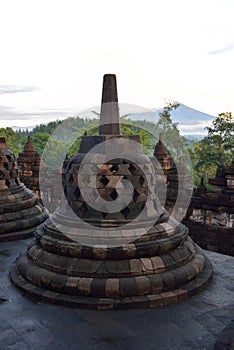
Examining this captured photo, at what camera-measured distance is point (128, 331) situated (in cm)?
482

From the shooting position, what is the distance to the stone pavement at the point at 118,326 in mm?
4539

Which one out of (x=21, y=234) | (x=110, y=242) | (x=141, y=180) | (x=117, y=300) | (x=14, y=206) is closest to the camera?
(x=117, y=300)

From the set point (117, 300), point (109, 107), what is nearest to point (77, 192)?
point (109, 107)

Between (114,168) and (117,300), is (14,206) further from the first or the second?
(117,300)

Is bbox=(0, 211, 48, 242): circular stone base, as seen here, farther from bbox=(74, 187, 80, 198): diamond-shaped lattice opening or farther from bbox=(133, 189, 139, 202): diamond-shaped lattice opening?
bbox=(133, 189, 139, 202): diamond-shaped lattice opening

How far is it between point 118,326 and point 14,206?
19.9 feet

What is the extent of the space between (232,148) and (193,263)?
27.3 metres

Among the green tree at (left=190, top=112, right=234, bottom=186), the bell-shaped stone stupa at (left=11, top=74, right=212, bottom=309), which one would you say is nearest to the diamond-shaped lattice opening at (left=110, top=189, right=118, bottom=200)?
the bell-shaped stone stupa at (left=11, top=74, right=212, bottom=309)

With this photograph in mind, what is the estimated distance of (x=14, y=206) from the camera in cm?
1008

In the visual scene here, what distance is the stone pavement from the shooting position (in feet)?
14.9

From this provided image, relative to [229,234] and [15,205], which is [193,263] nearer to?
[229,234]

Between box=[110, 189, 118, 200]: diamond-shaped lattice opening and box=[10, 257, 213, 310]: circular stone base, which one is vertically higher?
box=[110, 189, 118, 200]: diamond-shaped lattice opening

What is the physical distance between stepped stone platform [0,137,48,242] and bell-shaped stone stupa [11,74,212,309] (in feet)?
9.49

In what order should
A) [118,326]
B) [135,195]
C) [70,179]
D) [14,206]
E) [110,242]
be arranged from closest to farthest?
[118,326]
[110,242]
[135,195]
[70,179]
[14,206]
